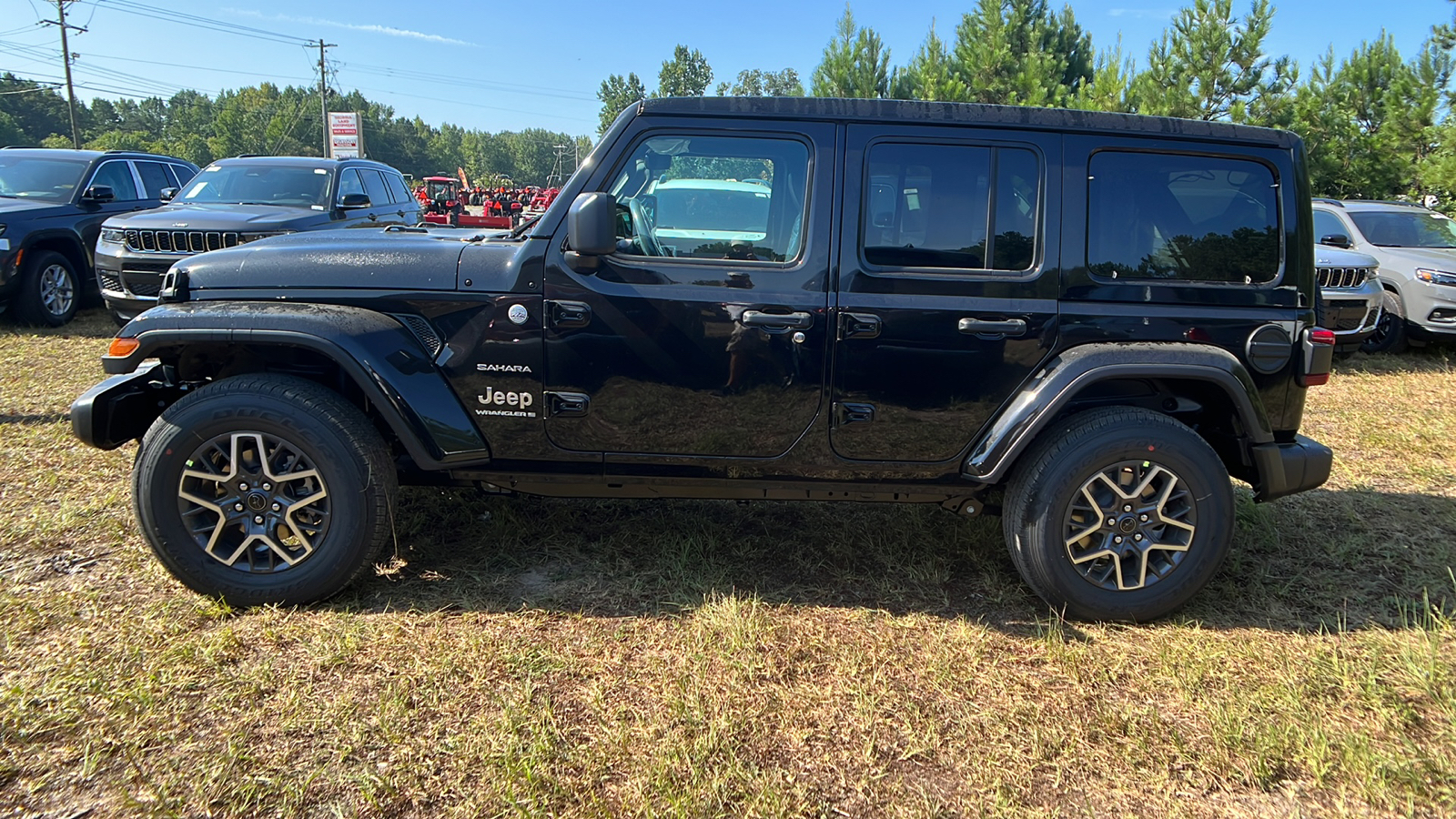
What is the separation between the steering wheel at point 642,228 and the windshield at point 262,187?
21.3 feet

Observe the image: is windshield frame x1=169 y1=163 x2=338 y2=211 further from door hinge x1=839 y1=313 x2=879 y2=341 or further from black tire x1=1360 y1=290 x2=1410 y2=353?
black tire x1=1360 y1=290 x2=1410 y2=353

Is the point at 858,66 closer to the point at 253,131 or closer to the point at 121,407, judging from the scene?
the point at 121,407

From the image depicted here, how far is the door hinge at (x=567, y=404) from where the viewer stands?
3195 mm

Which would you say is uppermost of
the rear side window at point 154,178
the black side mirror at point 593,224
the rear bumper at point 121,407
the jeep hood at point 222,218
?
the rear side window at point 154,178

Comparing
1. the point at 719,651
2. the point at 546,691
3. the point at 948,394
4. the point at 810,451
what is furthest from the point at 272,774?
the point at 948,394

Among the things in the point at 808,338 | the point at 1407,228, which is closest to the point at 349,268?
the point at 808,338

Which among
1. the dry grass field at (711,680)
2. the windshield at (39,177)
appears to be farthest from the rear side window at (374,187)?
the dry grass field at (711,680)

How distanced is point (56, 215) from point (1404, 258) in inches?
559

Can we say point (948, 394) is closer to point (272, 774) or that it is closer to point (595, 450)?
point (595, 450)

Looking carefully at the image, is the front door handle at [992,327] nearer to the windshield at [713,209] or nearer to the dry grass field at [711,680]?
the windshield at [713,209]

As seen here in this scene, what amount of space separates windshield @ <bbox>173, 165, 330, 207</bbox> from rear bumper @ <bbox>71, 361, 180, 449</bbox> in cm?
563

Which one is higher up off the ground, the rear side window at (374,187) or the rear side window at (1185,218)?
the rear side window at (374,187)

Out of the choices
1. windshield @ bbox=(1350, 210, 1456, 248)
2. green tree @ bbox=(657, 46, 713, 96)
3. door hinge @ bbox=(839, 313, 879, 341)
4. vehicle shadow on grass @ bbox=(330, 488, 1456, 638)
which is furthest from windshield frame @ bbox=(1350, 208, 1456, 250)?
green tree @ bbox=(657, 46, 713, 96)

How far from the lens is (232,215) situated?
26.0 feet
